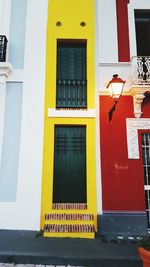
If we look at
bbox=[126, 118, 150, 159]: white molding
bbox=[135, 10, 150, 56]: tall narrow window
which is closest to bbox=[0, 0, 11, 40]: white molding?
bbox=[135, 10, 150, 56]: tall narrow window

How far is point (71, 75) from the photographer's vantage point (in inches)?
291

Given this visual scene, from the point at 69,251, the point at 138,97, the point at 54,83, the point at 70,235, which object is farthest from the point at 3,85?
the point at 69,251

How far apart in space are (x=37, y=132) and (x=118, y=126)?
92.7 inches

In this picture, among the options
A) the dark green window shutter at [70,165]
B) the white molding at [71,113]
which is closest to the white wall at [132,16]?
the white molding at [71,113]

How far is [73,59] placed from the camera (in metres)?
7.56

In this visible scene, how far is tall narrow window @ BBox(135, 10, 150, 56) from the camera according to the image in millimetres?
7559

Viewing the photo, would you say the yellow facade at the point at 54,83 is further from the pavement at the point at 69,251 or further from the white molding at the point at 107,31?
the pavement at the point at 69,251

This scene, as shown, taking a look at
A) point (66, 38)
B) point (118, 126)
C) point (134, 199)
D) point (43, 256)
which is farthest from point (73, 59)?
point (43, 256)

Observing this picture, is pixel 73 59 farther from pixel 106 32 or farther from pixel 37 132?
pixel 37 132

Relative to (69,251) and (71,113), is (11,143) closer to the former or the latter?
(71,113)

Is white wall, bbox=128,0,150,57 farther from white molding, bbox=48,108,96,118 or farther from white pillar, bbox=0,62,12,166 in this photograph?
white pillar, bbox=0,62,12,166

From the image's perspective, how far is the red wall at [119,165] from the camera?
644cm

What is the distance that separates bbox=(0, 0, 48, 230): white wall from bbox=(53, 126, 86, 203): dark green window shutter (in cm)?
57

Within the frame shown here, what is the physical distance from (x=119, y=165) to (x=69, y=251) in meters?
2.75
